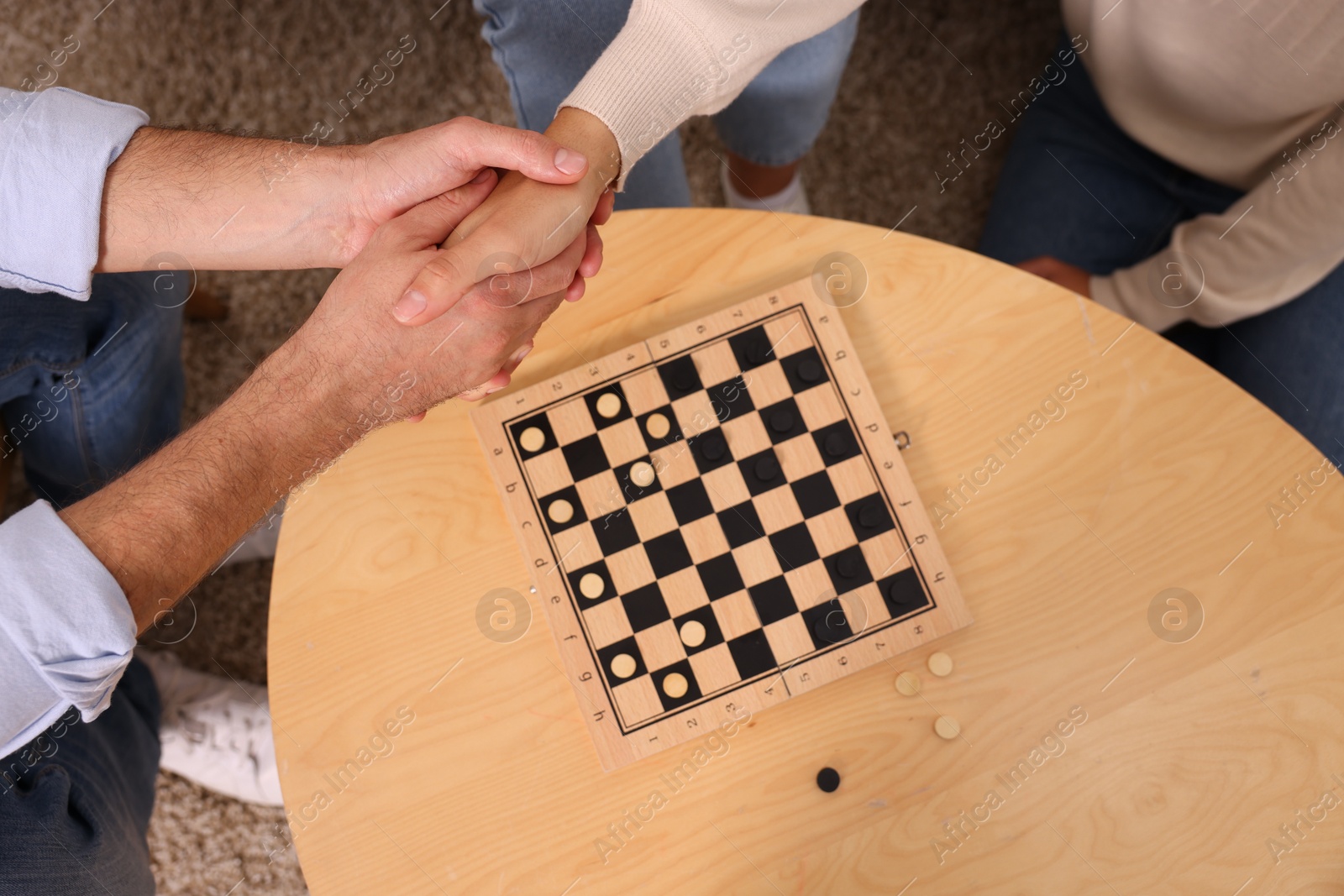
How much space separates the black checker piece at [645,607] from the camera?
0.95m

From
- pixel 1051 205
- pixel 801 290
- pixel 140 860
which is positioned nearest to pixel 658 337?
pixel 801 290

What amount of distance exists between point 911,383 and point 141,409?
1.08 meters

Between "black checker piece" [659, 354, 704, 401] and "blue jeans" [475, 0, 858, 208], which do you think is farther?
"blue jeans" [475, 0, 858, 208]

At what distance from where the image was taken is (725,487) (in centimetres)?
98

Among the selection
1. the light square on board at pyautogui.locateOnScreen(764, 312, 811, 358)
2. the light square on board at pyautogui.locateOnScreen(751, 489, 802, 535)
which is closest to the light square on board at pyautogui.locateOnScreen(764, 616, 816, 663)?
the light square on board at pyautogui.locateOnScreen(751, 489, 802, 535)

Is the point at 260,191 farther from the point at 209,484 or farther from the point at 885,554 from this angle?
the point at 885,554

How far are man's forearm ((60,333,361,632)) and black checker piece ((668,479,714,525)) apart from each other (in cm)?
38

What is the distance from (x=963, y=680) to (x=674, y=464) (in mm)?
405

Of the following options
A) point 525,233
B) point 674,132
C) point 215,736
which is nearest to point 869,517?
point 525,233

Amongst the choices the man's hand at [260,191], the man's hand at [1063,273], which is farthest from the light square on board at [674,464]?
the man's hand at [1063,273]

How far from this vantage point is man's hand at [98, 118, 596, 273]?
100cm

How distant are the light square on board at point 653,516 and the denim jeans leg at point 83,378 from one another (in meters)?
0.77

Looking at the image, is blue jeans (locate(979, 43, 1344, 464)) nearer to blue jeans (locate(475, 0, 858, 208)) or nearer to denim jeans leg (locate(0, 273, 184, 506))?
blue jeans (locate(475, 0, 858, 208))

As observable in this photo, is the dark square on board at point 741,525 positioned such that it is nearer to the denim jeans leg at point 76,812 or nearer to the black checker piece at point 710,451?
the black checker piece at point 710,451
